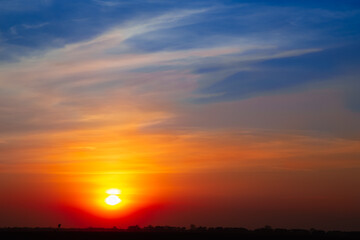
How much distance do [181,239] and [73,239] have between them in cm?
1547

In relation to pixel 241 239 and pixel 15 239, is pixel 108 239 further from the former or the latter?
pixel 241 239

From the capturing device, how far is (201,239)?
309ft

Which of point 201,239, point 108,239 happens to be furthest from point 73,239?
point 201,239

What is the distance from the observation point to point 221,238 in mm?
96250

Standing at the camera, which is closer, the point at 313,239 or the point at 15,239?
the point at 15,239

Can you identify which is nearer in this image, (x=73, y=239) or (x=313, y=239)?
(x=73, y=239)

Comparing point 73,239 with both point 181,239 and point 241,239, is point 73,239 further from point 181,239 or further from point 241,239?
point 241,239

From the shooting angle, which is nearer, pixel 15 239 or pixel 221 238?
pixel 15 239

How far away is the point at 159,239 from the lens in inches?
3652

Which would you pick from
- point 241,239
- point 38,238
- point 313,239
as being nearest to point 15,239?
point 38,238

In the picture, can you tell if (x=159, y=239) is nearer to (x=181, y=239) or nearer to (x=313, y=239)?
(x=181, y=239)

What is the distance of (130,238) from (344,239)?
32.4 meters

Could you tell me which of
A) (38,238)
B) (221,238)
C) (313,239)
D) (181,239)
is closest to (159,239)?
(181,239)

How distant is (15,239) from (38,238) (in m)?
4.53
